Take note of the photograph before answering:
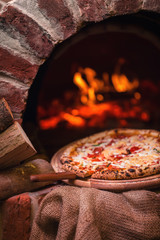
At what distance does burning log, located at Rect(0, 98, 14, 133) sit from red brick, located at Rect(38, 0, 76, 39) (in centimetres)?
54

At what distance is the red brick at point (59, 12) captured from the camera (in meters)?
1.54

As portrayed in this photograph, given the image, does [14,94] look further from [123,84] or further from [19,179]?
[123,84]

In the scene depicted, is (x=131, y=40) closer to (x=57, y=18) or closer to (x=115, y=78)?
(x=115, y=78)

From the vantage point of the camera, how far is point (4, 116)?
144cm

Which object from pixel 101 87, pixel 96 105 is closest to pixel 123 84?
pixel 101 87

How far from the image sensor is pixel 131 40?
138 inches

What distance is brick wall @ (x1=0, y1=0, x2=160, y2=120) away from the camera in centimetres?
153

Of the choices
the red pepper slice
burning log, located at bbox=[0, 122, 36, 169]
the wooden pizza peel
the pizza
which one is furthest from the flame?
burning log, located at bbox=[0, 122, 36, 169]

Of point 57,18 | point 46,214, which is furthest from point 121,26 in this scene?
point 46,214

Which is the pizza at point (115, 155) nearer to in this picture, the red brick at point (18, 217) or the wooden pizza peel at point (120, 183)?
the wooden pizza peel at point (120, 183)

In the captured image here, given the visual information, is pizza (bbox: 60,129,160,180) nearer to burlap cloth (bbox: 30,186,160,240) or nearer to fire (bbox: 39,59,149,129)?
burlap cloth (bbox: 30,186,160,240)

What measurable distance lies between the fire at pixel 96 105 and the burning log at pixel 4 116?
1.59 metres

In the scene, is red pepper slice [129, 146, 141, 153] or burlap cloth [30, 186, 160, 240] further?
red pepper slice [129, 146, 141, 153]

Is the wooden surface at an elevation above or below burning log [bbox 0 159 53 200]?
below
